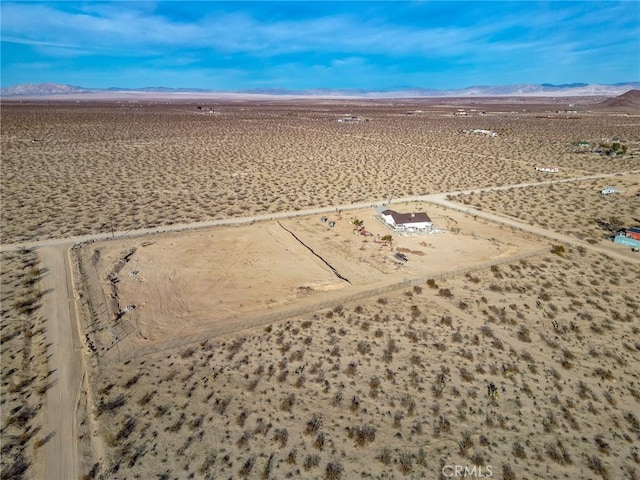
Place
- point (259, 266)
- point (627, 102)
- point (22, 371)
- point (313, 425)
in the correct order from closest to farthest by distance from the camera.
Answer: point (313, 425)
point (22, 371)
point (259, 266)
point (627, 102)

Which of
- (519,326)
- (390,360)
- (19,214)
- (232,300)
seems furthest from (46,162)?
(519,326)

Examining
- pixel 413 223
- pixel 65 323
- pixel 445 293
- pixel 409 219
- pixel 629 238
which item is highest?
pixel 409 219

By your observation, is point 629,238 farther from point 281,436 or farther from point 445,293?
point 281,436

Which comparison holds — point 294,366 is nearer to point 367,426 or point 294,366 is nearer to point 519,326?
point 367,426

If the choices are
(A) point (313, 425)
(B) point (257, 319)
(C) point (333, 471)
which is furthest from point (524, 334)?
(B) point (257, 319)

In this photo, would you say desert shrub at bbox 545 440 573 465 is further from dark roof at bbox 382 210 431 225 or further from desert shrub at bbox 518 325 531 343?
dark roof at bbox 382 210 431 225

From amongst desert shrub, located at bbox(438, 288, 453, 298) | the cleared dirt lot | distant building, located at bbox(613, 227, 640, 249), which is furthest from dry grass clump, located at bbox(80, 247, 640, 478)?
distant building, located at bbox(613, 227, 640, 249)
